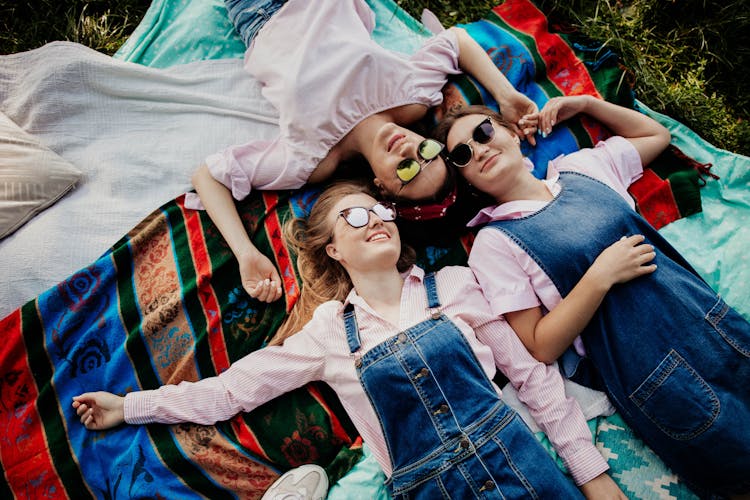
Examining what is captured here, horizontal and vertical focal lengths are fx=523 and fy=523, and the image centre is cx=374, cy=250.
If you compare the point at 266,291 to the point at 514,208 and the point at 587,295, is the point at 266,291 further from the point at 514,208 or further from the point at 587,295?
the point at 587,295

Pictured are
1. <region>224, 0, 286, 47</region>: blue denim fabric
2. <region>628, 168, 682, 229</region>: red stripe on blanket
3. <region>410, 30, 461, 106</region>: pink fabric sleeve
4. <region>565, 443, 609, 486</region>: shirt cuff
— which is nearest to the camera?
<region>565, 443, 609, 486</region>: shirt cuff

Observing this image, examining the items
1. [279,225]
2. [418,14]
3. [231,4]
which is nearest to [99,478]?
[279,225]

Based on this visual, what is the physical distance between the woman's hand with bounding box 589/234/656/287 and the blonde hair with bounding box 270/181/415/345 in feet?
2.80

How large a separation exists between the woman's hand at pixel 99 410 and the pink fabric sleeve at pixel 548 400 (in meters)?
1.59

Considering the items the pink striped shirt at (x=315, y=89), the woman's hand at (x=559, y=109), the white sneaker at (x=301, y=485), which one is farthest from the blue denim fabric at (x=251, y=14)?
the white sneaker at (x=301, y=485)

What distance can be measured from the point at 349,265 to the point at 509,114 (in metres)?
1.22

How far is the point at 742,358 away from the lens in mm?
2098

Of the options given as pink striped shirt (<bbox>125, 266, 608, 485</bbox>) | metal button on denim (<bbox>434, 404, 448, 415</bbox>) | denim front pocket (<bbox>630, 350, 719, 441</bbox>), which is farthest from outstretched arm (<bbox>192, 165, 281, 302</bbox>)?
denim front pocket (<bbox>630, 350, 719, 441</bbox>)

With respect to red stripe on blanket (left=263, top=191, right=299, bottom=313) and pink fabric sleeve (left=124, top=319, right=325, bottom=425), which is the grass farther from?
pink fabric sleeve (left=124, top=319, right=325, bottom=425)

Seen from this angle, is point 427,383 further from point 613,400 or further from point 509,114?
point 509,114

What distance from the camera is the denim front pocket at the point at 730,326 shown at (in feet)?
6.93

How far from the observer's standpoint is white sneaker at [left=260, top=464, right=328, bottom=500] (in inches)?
83.4

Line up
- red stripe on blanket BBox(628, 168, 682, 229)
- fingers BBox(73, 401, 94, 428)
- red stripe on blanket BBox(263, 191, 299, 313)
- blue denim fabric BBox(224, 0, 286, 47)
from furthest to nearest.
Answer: blue denim fabric BBox(224, 0, 286, 47), red stripe on blanket BBox(628, 168, 682, 229), red stripe on blanket BBox(263, 191, 299, 313), fingers BBox(73, 401, 94, 428)

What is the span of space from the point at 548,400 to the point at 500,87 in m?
1.61
